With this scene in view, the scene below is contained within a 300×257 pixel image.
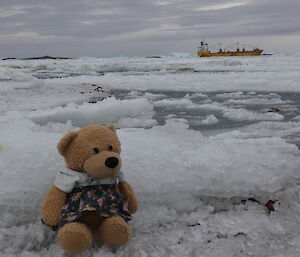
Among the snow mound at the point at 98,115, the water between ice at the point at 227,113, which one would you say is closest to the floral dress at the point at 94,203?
the water between ice at the point at 227,113

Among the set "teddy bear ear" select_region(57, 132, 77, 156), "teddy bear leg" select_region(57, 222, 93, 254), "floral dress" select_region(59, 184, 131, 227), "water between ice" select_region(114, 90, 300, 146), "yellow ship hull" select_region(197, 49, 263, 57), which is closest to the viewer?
"teddy bear leg" select_region(57, 222, 93, 254)

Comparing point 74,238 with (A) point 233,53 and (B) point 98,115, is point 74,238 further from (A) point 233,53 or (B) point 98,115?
(A) point 233,53

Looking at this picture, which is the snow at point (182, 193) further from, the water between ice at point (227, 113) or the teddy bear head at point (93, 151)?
the water between ice at point (227, 113)

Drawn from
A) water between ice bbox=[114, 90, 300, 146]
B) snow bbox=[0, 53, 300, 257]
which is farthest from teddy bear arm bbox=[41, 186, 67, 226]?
water between ice bbox=[114, 90, 300, 146]

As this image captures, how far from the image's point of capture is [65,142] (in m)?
1.75

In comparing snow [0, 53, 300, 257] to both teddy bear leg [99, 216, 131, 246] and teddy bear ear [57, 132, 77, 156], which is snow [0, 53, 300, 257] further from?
teddy bear ear [57, 132, 77, 156]

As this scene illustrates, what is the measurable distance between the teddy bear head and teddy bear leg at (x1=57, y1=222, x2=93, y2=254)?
0.88 ft

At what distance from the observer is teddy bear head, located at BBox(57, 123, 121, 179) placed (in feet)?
5.45

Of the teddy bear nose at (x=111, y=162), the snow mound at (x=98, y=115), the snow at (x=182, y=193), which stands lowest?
the snow mound at (x=98, y=115)

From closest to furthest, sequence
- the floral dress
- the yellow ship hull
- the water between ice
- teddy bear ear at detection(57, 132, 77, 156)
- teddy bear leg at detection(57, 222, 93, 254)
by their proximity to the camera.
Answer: teddy bear leg at detection(57, 222, 93, 254) → the floral dress → teddy bear ear at detection(57, 132, 77, 156) → the water between ice → the yellow ship hull

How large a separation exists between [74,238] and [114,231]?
174 millimetres

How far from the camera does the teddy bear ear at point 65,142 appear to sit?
174 centimetres

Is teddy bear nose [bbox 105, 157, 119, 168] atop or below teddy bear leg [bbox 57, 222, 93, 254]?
atop

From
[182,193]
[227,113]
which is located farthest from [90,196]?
[227,113]
